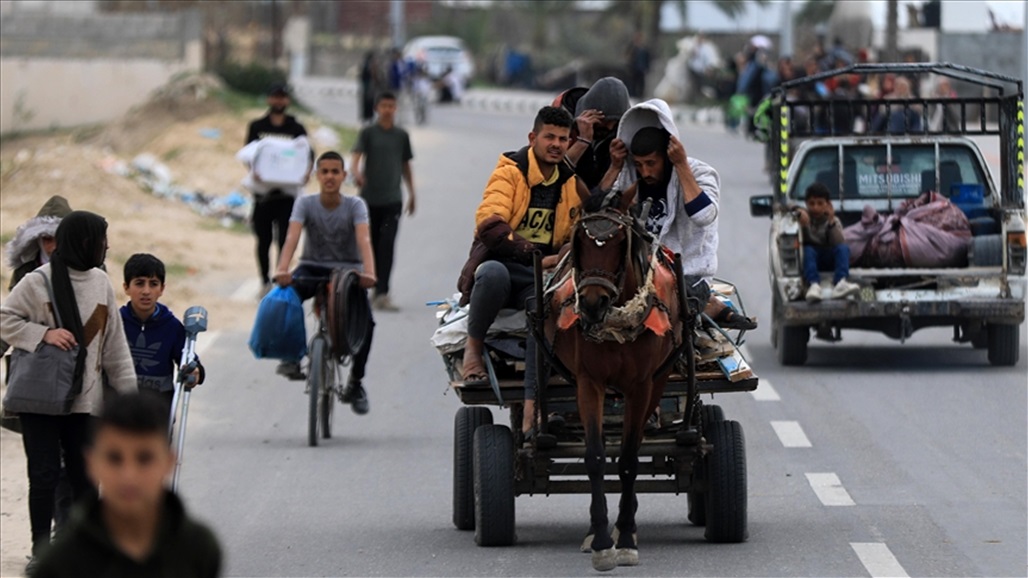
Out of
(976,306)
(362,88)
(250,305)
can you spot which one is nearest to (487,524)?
(976,306)

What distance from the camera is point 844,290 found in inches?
593

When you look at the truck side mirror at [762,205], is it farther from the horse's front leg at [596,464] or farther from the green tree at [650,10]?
the green tree at [650,10]

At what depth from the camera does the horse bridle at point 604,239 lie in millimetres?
7660

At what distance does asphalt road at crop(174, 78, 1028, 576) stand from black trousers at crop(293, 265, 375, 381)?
20.7 inches

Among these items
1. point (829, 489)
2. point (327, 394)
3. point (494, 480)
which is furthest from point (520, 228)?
point (327, 394)

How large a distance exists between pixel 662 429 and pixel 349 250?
4022 mm

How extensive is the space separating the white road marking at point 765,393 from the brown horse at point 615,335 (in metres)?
5.32

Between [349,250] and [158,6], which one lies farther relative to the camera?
[158,6]

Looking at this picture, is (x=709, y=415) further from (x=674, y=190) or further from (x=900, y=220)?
(x=900, y=220)

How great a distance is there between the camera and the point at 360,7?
300 ft

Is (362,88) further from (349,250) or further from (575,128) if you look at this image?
(575,128)

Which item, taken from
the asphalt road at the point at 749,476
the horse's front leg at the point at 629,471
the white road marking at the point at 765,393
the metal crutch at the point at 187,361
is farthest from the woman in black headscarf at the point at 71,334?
the white road marking at the point at 765,393

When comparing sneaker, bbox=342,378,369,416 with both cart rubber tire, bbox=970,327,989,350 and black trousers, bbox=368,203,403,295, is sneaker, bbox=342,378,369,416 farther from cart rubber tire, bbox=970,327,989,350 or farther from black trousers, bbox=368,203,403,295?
cart rubber tire, bbox=970,327,989,350

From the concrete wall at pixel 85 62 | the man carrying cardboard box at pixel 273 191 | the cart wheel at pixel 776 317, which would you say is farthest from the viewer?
the concrete wall at pixel 85 62
